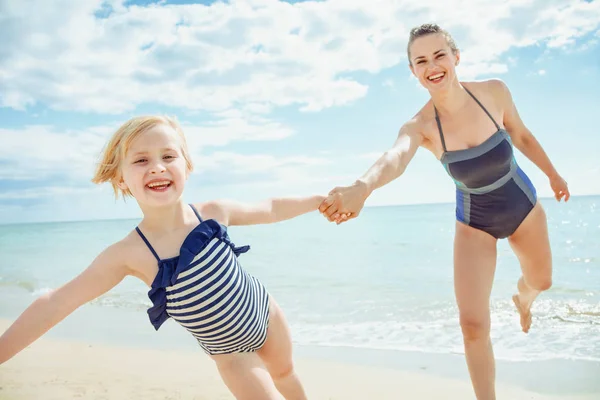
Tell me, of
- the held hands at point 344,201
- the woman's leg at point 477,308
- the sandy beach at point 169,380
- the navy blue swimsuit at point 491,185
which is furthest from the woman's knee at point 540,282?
the held hands at point 344,201

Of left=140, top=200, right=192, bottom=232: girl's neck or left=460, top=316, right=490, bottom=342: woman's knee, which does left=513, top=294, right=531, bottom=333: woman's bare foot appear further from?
left=140, top=200, right=192, bottom=232: girl's neck

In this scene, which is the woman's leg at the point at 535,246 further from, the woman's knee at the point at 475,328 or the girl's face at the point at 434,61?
the girl's face at the point at 434,61

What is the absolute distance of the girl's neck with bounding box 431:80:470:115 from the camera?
3.81 metres

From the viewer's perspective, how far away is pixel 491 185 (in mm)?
3941

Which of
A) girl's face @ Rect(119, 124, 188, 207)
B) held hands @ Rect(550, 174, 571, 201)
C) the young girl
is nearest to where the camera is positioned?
the young girl

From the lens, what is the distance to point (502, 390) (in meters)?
4.96

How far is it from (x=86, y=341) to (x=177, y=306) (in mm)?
5422

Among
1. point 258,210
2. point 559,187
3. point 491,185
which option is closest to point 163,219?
point 258,210

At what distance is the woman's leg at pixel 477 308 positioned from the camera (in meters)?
3.72

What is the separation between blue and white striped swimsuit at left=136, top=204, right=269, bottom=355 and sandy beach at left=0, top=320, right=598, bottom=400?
236cm

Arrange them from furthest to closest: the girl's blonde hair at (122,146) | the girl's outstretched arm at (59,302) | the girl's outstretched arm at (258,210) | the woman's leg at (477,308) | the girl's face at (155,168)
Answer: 1. the woman's leg at (477,308)
2. the girl's outstretched arm at (258,210)
3. the girl's blonde hair at (122,146)
4. the girl's face at (155,168)
5. the girl's outstretched arm at (59,302)

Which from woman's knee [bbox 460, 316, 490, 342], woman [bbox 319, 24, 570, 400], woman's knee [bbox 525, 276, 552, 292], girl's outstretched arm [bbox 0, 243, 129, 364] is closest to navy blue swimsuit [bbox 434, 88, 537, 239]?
woman [bbox 319, 24, 570, 400]

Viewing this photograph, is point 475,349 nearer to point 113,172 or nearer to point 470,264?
point 470,264

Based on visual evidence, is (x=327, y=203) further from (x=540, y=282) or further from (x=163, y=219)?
(x=540, y=282)
